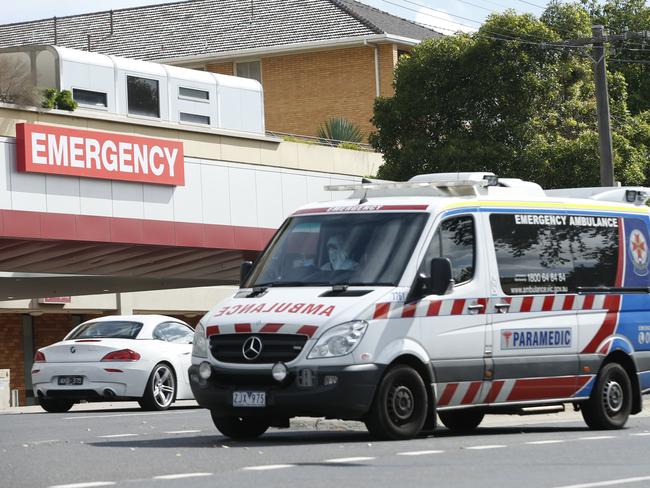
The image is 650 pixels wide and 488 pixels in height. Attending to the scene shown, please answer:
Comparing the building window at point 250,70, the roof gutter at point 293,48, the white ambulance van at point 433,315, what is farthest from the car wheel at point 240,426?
the building window at point 250,70

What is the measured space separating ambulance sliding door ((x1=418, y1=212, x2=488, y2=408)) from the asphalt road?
0.50 metres

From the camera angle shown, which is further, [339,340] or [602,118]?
[602,118]

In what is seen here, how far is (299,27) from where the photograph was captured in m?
56.8

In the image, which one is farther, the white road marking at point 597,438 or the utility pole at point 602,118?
the utility pole at point 602,118

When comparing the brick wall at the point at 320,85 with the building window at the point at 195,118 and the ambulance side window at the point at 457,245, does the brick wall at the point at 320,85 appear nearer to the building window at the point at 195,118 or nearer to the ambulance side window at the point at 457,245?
the building window at the point at 195,118

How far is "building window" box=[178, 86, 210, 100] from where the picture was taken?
39844mm

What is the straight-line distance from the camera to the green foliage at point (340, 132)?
4934 cm

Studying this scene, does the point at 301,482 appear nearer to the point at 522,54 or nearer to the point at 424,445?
the point at 424,445

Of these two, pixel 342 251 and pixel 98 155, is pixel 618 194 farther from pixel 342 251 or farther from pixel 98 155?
pixel 98 155

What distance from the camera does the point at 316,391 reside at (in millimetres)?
13523

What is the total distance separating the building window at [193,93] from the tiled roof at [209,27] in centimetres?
1448

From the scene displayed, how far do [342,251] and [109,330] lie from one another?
8.82m

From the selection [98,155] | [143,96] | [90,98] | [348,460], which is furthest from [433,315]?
[143,96]

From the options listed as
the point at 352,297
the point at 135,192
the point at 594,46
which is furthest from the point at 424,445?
the point at 135,192
